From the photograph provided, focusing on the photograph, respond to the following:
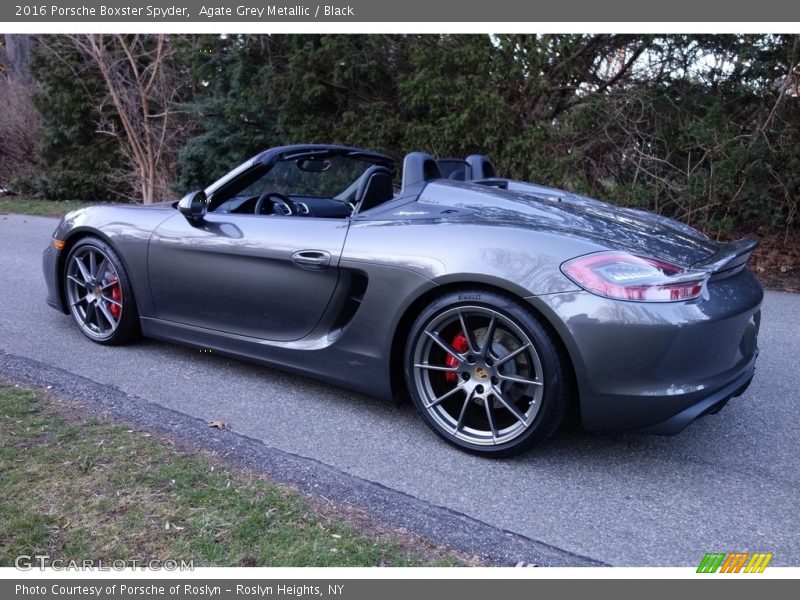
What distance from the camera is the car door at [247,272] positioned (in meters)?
3.40

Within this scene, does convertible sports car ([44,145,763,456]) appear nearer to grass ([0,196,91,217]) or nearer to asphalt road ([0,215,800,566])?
asphalt road ([0,215,800,566])

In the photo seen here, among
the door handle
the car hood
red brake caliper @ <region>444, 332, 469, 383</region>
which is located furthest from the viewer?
the door handle

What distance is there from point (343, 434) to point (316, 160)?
6.26 ft

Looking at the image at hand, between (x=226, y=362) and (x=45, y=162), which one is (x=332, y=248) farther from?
(x=45, y=162)

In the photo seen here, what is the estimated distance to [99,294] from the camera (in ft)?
14.4

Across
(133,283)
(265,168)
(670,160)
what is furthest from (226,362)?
(670,160)

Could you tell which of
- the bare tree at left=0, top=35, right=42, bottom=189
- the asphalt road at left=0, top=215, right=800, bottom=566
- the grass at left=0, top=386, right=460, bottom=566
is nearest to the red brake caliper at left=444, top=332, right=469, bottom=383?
the asphalt road at left=0, top=215, right=800, bottom=566

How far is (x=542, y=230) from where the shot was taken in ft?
9.65

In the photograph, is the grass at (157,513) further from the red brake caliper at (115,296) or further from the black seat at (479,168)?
the black seat at (479,168)

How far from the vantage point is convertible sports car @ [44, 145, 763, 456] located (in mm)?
2674

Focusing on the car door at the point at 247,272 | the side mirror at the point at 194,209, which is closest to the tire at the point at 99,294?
the car door at the point at 247,272

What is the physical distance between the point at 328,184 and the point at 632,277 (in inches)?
110

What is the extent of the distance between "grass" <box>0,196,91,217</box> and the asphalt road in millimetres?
10174

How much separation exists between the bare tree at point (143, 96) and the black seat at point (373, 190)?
9.30 meters
